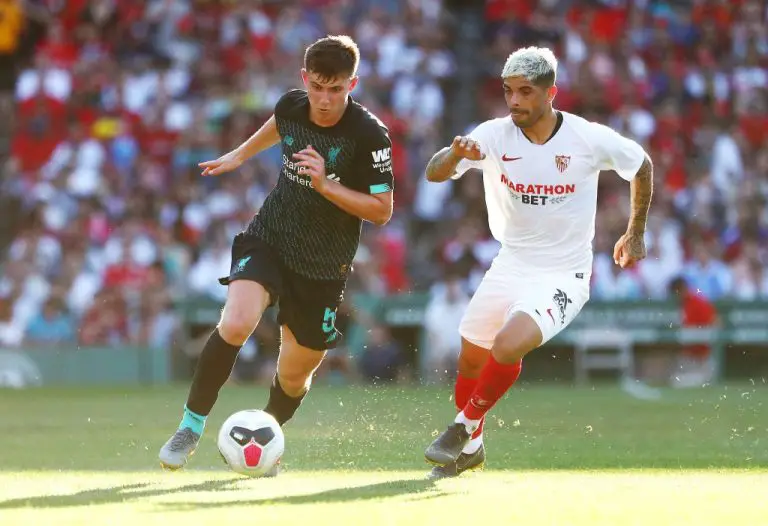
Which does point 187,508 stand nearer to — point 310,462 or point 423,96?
point 310,462

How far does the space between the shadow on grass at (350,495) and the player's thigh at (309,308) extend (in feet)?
3.31

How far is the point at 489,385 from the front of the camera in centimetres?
795

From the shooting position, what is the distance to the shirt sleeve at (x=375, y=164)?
7996 mm

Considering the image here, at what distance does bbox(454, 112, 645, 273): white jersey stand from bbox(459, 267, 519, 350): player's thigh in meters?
0.14

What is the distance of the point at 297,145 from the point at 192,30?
1311 cm

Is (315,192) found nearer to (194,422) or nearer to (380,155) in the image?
(380,155)

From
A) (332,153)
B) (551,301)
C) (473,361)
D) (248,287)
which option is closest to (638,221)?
(551,301)

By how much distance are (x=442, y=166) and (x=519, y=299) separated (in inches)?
34.6

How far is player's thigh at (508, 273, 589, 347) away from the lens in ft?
26.3

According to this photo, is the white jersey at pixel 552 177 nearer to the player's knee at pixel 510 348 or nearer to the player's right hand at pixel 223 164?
the player's knee at pixel 510 348

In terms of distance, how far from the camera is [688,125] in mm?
20609

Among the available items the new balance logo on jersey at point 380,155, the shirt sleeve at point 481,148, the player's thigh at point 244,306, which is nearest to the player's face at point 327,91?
the new balance logo on jersey at point 380,155

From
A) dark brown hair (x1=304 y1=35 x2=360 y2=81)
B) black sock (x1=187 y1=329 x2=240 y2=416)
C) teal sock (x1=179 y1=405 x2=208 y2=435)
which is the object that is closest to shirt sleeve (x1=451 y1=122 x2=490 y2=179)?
dark brown hair (x1=304 y1=35 x2=360 y2=81)

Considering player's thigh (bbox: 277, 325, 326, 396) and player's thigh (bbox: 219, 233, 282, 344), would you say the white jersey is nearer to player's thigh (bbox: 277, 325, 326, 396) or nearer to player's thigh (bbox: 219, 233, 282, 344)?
player's thigh (bbox: 219, 233, 282, 344)
